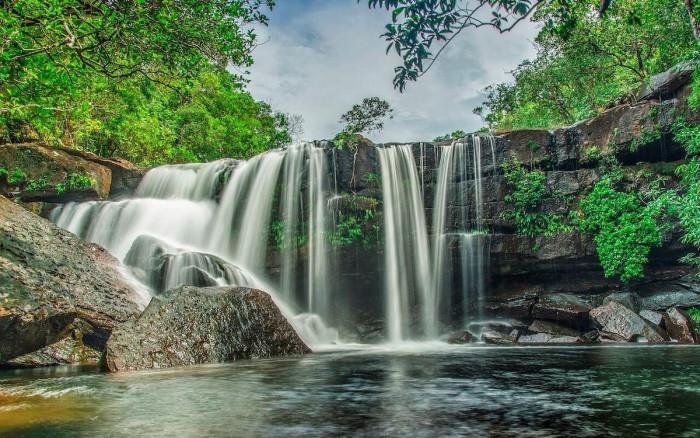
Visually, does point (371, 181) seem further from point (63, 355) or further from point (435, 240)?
point (63, 355)

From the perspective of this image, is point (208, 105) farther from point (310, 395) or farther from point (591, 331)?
point (310, 395)

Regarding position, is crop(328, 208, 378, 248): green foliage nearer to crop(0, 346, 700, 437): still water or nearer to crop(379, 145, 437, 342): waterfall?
crop(379, 145, 437, 342): waterfall

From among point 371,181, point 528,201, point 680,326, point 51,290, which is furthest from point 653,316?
point 51,290

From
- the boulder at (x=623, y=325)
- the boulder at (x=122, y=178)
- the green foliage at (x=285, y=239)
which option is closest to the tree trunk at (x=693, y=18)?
the boulder at (x=623, y=325)

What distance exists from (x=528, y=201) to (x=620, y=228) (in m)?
2.48

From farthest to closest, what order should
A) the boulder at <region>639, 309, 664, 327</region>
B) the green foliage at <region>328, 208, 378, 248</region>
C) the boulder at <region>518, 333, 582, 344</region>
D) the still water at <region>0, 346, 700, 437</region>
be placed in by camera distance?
the green foliage at <region>328, 208, 378, 248</region> → the boulder at <region>639, 309, 664, 327</region> → the boulder at <region>518, 333, 582, 344</region> → the still water at <region>0, 346, 700, 437</region>

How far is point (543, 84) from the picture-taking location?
21500mm

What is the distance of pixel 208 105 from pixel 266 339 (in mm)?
19229

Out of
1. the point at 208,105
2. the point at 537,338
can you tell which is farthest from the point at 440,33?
the point at 208,105

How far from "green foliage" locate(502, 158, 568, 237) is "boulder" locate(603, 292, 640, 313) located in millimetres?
2194

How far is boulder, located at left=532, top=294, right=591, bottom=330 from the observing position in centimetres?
1188

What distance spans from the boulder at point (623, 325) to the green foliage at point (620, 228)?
126cm

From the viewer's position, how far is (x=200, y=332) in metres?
6.76

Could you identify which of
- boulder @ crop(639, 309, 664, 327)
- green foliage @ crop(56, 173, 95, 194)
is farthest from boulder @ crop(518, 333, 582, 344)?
green foliage @ crop(56, 173, 95, 194)
